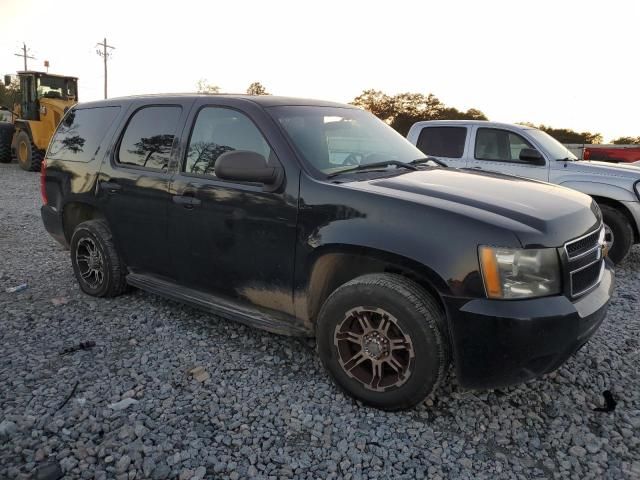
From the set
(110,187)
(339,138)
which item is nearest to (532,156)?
(339,138)

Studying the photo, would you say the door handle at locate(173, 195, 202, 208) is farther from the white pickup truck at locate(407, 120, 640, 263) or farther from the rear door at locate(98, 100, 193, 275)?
the white pickup truck at locate(407, 120, 640, 263)

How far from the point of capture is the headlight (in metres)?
2.39

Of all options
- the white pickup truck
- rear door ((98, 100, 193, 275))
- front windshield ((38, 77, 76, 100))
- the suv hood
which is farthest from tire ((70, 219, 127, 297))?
front windshield ((38, 77, 76, 100))

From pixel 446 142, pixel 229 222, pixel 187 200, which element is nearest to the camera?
pixel 229 222

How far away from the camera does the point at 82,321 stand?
4.00 metres

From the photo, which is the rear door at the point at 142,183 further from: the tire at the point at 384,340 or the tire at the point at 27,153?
the tire at the point at 27,153

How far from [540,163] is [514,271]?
16.2 feet

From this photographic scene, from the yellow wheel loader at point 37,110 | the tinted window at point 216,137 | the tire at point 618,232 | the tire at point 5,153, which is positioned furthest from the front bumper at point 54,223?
the tire at point 5,153

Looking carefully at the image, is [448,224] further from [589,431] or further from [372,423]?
[589,431]

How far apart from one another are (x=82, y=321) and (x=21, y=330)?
0.43 meters

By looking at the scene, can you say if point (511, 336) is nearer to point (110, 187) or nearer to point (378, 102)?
point (110, 187)

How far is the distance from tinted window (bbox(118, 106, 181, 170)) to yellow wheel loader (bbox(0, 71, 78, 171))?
1254cm

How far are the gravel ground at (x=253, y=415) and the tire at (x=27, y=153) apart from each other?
1359cm

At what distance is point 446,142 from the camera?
25.0ft
